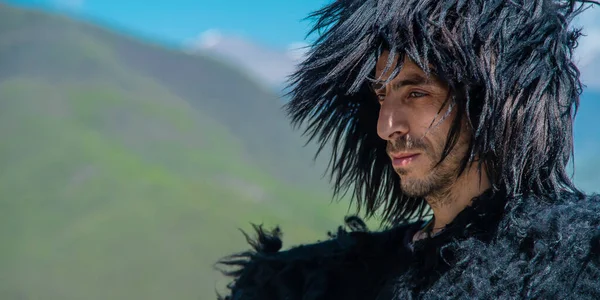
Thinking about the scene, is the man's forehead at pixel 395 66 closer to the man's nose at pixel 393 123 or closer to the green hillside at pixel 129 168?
the man's nose at pixel 393 123

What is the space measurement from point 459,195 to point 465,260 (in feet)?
0.58

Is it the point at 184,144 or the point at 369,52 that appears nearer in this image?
the point at 369,52

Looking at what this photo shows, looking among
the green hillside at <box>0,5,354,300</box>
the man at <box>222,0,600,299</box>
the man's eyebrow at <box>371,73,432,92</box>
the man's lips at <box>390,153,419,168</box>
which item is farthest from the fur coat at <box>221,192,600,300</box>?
the green hillside at <box>0,5,354,300</box>

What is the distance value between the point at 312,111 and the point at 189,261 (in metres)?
5.03

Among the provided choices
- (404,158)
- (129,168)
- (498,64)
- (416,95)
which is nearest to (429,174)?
(404,158)

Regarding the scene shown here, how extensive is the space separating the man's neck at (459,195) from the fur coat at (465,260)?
39mm

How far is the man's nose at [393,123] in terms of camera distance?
167 centimetres

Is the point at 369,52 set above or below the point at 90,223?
below

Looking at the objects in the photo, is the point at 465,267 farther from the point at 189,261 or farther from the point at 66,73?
the point at 66,73

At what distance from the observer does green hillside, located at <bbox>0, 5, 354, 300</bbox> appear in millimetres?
6809

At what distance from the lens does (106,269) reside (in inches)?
267

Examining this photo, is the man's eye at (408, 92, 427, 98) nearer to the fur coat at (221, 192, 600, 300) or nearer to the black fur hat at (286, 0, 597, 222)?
the black fur hat at (286, 0, 597, 222)

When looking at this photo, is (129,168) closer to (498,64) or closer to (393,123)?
(393,123)

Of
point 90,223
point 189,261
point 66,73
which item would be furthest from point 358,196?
point 66,73
